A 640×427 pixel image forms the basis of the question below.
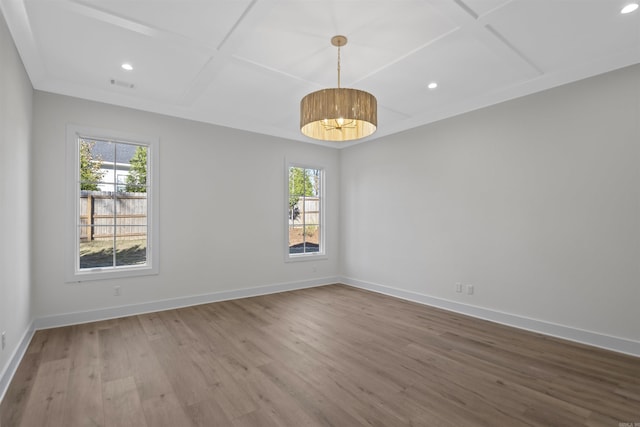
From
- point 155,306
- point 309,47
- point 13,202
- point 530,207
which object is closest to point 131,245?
point 155,306

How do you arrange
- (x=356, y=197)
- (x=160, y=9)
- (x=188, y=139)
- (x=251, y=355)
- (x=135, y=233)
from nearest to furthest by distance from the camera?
(x=160, y=9) → (x=251, y=355) → (x=135, y=233) → (x=188, y=139) → (x=356, y=197)

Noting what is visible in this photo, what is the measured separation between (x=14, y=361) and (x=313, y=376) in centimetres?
251

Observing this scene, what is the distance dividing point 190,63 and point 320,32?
145 cm

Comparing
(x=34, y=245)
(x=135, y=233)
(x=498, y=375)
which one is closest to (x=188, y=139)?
(x=135, y=233)

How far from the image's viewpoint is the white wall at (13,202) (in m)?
2.28

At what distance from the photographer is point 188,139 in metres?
4.51

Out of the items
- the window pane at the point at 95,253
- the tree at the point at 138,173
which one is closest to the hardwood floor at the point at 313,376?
the window pane at the point at 95,253

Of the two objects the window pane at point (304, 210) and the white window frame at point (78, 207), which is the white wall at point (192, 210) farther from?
the window pane at point (304, 210)

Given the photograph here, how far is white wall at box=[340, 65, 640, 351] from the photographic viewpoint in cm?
301

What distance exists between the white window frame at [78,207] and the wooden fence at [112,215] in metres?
0.09

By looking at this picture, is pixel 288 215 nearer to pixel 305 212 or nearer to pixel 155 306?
pixel 305 212

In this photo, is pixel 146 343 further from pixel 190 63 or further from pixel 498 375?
pixel 498 375

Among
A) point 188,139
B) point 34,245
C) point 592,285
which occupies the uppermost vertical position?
point 188,139

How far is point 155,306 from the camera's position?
420 cm
